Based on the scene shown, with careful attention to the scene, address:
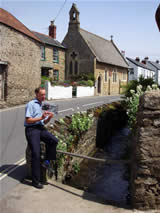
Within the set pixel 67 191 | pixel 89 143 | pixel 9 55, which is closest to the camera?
pixel 67 191

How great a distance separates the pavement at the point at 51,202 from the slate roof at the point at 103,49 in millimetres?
31743

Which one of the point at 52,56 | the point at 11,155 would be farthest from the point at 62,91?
the point at 11,155

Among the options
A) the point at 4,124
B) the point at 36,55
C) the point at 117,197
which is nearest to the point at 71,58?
the point at 36,55

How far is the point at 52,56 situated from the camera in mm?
31859

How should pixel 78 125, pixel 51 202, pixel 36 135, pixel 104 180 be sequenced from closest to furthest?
pixel 51 202
pixel 36 135
pixel 104 180
pixel 78 125

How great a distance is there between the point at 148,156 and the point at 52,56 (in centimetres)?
2964

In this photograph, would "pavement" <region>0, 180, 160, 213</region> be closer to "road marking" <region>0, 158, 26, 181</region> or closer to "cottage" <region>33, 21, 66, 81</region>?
"road marking" <region>0, 158, 26, 181</region>

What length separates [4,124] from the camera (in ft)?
34.1

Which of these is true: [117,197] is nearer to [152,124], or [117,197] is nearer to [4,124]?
[152,124]

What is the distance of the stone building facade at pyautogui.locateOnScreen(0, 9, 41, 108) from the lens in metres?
15.7

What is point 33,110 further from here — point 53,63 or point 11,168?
point 53,63

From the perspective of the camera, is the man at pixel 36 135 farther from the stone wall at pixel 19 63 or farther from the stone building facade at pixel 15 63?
the stone wall at pixel 19 63

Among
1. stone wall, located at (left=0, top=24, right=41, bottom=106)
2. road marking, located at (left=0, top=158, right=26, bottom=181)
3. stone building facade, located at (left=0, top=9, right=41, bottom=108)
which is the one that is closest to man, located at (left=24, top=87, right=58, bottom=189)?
road marking, located at (left=0, top=158, right=26, bottom=181)

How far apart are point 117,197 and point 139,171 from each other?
2.02m
